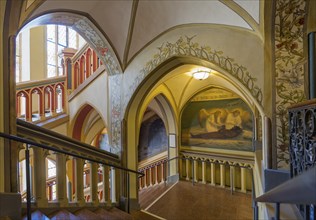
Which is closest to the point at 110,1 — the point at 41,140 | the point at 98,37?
the point at 98,37

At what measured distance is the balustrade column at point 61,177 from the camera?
249 centimetres

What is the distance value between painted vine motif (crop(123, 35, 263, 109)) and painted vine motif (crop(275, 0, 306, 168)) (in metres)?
0.28

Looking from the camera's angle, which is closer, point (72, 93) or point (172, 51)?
point (172, 51)

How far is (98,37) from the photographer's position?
4.14 m

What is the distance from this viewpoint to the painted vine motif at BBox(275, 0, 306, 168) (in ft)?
8.04

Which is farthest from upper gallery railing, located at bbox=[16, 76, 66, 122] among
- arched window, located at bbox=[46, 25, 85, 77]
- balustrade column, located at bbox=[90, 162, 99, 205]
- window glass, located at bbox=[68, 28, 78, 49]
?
window glass, located at bbox=[68, 28, 78, 49]

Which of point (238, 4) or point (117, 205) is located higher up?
point (238, 4)

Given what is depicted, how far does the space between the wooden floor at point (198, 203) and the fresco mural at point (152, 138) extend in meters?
2.97

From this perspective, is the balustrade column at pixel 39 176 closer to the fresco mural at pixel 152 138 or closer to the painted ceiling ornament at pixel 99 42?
the painted ceiling ornament at pixel 99 42

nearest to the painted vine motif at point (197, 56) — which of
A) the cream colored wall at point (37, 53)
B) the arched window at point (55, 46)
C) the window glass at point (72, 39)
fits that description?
the cream colored wall at point (37, 53)

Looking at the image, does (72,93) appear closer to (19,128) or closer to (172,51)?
(172,51)

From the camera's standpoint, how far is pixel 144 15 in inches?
145

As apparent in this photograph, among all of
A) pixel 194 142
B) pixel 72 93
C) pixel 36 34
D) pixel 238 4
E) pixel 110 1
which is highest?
pixel 36 34

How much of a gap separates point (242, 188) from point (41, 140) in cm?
535
